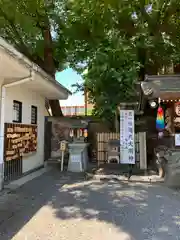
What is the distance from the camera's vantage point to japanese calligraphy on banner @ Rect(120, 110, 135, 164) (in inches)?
406

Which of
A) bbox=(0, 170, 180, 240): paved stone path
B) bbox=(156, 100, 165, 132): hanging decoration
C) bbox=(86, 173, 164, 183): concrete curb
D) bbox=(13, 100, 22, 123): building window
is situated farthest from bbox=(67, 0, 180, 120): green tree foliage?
bbox=(0, 170, 180, 240): paved stone path

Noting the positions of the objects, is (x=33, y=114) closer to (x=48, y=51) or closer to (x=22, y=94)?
(x=22, y=94)

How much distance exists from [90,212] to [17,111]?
17.6 ft

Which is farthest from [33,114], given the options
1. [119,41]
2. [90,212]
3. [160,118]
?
[90,212]

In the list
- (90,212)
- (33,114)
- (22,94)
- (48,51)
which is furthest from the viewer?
(48,51)

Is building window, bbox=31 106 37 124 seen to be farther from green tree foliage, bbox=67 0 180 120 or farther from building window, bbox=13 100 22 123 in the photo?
green tree foliage, bbox=67 0 180 120

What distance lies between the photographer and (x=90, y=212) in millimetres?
5746

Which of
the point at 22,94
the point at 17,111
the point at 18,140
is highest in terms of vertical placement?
the point at 22,94

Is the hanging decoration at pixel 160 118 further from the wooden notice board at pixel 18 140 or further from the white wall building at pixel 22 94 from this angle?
the wooden notice board at pixel 18 140

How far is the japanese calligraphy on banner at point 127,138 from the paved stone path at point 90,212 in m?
1.81

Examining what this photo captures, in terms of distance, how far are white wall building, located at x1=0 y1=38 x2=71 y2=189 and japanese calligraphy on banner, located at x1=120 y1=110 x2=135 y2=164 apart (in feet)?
10.2

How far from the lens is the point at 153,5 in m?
13.1

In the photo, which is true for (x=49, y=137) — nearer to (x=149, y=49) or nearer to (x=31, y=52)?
(x=31, y=52)

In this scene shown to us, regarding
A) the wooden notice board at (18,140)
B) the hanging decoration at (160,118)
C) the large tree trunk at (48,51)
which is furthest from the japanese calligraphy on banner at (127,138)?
the large tree trunk at (48,51)
